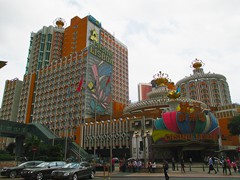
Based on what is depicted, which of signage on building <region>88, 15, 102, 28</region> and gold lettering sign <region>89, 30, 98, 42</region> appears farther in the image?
signage on building <region>88, 15, 102, 28</region>

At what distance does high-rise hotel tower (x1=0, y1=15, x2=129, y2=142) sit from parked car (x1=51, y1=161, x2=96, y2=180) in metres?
57.7

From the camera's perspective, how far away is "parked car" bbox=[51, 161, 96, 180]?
63.2ft

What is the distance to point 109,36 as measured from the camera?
411ft

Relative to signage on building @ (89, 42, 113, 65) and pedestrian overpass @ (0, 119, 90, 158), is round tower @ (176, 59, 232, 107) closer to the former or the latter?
signage on building @ (89, 42, 113, 65)

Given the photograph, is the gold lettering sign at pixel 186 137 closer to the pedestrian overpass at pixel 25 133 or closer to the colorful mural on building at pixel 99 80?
the pedestrian overpass at pixel 25 133

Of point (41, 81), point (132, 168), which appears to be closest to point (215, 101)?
point (41, 81)

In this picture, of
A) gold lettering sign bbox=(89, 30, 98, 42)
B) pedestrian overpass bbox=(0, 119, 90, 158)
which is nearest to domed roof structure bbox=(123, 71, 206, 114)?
pedestrian overpass bbox=(0, 119, 90, 158)

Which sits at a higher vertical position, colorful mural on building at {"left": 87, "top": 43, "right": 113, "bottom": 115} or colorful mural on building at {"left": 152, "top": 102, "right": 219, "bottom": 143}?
colorful mural on building at {"left": 87, "top": 43, "right": 113, "bottom": 115}

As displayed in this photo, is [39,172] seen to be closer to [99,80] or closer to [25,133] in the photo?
[25,133]

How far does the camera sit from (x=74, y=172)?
1995 centimetres

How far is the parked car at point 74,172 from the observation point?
1925 cm

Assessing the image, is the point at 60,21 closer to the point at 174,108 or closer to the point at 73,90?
the point at 73,90

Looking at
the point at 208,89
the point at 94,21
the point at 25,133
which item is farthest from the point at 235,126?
the point at 94,21

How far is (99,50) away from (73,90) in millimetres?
21339
